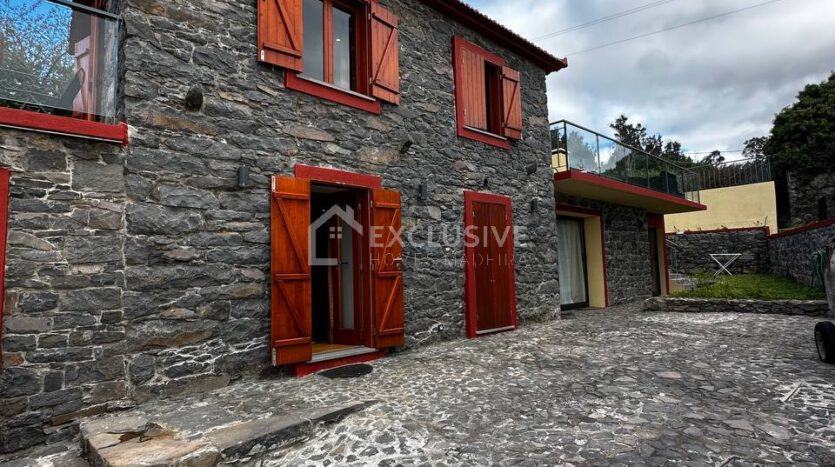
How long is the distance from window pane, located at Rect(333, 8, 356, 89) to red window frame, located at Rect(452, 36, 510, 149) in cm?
171

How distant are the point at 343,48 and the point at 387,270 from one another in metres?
2.89

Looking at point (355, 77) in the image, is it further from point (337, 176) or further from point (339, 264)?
point (339, 264)

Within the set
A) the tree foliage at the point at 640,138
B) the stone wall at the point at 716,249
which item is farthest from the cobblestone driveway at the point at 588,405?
the tree foliage at the point at 640,138

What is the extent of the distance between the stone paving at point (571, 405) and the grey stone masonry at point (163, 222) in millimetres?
524

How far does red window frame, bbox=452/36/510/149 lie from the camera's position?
6941 millimetres

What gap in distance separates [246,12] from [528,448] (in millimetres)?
4769

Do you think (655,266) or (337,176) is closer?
(337,176)

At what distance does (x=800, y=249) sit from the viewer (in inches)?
461

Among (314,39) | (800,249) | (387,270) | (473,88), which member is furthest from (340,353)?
(800,249)

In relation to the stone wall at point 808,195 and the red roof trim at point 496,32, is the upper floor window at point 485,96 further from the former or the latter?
the stone wall at point 808,195

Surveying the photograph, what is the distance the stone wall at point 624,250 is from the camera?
35.5ft

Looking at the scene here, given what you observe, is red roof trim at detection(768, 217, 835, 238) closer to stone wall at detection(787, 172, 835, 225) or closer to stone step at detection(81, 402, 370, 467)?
stone wall at detection(787, 172, 835, 225)

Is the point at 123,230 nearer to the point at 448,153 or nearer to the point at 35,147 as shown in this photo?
the point at 35,147

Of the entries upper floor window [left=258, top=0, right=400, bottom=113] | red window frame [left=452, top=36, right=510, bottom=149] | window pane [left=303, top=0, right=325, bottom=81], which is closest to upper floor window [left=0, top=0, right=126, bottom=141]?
upper floor window [left=258, top=0, right=400, bottom=113]
